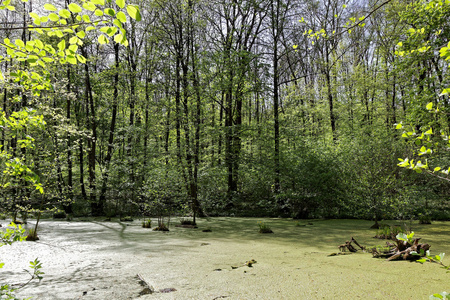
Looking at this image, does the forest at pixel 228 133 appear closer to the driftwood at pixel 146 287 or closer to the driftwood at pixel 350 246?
the driftwood at pixel 350 246

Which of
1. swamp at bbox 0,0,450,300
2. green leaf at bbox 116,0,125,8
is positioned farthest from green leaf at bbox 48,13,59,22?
green leaf at bbox 116,0,125,8

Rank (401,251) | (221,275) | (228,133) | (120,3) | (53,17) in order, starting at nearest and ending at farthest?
(120,3) → (53,17) → (221,275) → (401,251) → (228,133)

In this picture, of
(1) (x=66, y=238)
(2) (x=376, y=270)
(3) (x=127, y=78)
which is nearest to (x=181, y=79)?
(3) (x=127, y=78)

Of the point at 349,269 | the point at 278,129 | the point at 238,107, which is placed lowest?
the point at 349,269

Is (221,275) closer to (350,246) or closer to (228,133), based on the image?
(350,246)

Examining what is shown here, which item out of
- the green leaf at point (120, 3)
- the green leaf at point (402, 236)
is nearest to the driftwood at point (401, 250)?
the green leaf at point (402, 236)

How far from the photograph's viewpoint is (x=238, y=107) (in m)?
14.4

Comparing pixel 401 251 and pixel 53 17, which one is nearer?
pixel 53 17

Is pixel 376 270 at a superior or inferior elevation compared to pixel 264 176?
inferior

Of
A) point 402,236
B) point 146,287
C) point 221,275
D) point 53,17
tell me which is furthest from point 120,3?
point 221,275

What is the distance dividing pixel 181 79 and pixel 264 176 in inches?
225

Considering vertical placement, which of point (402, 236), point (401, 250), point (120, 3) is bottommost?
point (401, 250)

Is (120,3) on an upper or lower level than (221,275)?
upper

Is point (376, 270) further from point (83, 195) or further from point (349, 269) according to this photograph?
point (83, 195)
